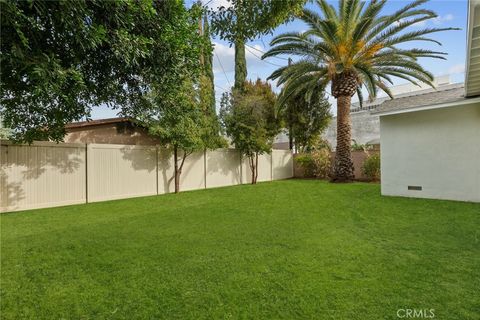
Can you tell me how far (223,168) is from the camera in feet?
46.5

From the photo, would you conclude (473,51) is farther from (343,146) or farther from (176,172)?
(176,172)

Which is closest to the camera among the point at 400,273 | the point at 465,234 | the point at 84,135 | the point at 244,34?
the point at 244,34

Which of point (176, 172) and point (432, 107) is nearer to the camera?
point (432, 107)

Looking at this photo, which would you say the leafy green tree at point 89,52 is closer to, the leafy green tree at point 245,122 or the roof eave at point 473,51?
the roof eave at point 473,51

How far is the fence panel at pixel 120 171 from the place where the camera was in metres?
9.20

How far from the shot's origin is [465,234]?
15.4 feet

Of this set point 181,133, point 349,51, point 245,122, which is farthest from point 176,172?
point 349,51

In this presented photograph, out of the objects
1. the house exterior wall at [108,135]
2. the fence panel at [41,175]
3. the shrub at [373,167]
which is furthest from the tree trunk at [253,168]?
the fence panel at [41,175]

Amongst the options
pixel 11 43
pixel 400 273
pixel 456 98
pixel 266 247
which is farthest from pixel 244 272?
pixel 456 98

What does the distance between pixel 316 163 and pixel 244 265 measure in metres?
13.5

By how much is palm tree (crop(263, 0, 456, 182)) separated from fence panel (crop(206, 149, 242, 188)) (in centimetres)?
423

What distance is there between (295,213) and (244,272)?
3.64 meters

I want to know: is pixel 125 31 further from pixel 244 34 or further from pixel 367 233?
pixel 367 233

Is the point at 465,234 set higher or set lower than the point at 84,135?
lower
